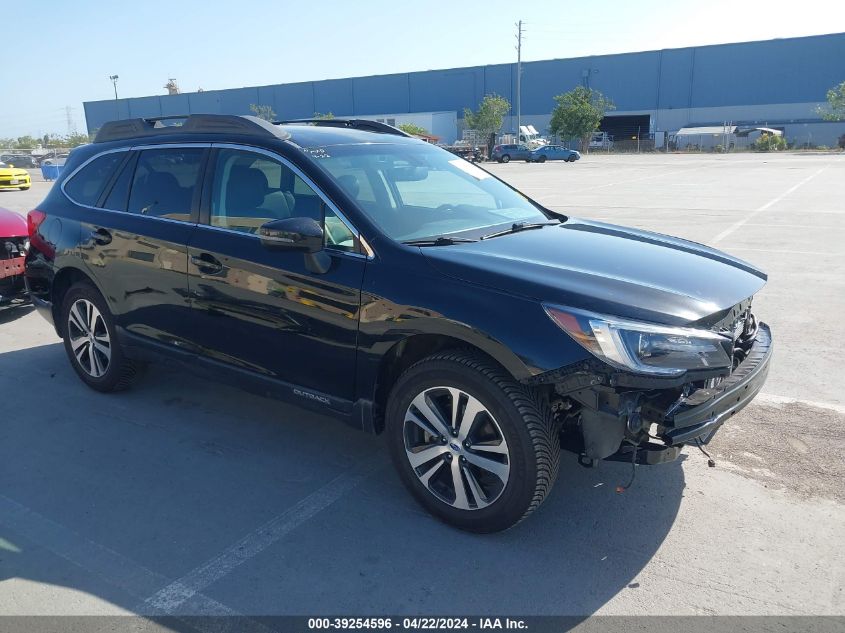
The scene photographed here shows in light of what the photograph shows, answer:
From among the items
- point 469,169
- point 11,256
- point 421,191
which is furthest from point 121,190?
point 11,256

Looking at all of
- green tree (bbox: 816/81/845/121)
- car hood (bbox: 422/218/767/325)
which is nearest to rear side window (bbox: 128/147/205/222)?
car hood (bbox: 422/218/767/325)

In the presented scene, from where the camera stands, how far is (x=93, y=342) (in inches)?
200

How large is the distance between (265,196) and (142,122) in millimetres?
1620

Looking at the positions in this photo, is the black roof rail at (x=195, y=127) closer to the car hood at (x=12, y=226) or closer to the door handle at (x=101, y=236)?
the door handle at (x=101, y=236)

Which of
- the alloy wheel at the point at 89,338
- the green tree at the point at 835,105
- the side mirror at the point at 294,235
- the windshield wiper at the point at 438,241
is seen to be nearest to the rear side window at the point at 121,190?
the alloy wheel at the point at 89,338

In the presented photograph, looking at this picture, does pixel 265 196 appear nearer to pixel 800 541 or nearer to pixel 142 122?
pixel 142 122

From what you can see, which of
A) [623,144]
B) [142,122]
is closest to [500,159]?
[623,144]

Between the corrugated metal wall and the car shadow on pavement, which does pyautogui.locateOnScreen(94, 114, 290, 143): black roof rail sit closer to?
the car shadow on pavement

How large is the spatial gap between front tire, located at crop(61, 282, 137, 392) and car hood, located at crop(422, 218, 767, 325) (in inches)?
109

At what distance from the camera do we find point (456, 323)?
3102 millimetres

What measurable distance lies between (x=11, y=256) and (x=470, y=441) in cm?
580

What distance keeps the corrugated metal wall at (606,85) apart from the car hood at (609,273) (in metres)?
73.0

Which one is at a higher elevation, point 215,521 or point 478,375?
point 478,375

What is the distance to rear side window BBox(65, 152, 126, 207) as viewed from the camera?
4961mm
